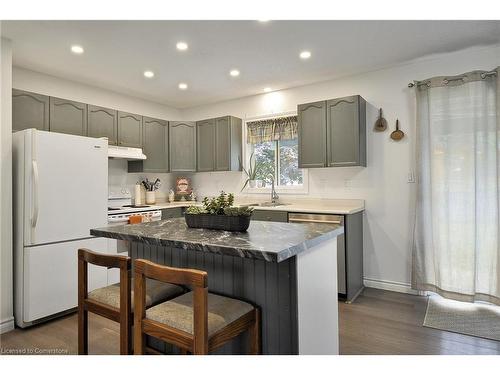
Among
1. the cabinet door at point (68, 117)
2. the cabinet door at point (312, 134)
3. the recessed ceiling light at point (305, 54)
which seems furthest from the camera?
the cabinet door at point (312, 134)

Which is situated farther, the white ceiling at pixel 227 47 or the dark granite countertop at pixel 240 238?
the white ceiling at pixel 227 47

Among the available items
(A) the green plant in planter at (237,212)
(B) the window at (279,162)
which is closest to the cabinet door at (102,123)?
(B) the window at (279,162)

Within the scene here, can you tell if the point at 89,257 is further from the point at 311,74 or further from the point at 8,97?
the point at 311,74

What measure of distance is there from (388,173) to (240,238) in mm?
2553

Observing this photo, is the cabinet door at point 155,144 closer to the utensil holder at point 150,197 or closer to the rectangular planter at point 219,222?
the utensil holder at point 150,197

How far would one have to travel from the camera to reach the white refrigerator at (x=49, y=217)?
9.02 feet

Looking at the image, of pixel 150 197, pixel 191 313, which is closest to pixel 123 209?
pixel 150 197

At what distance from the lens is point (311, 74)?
147 inches

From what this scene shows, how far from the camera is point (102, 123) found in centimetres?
389

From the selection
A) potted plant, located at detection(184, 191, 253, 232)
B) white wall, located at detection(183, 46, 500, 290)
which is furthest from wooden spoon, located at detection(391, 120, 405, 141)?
potted plant, located at detection(184, 191, 253, 232)

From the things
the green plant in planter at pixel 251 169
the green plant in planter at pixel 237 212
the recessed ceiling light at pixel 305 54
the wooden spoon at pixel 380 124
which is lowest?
the green plant in planter at pixel 237 212

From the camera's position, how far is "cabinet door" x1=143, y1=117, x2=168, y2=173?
4453 millimetres
